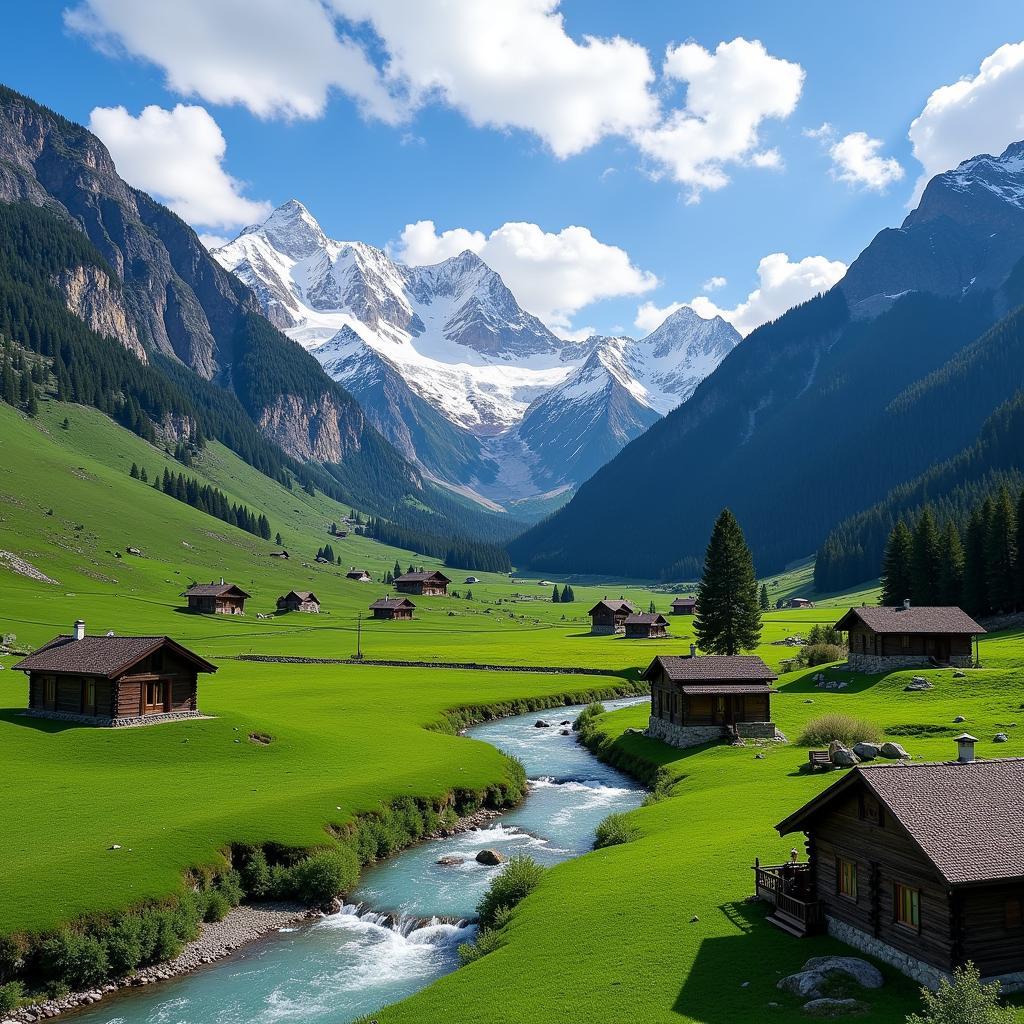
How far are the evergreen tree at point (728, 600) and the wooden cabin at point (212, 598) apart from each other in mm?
102732

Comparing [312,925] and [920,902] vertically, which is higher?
[920,902]

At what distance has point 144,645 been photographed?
212ft

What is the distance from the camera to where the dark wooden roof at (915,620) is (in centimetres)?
8969

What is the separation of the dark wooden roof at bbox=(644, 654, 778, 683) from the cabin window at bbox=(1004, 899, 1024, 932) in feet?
149

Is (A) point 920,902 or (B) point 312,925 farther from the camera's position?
(B) point 312,925

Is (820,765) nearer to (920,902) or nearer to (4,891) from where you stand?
(920,902)

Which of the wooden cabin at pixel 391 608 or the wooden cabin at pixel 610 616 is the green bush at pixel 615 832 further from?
the wooden cabin at pixel 391 608

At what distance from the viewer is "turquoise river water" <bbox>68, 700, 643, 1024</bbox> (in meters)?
32.2

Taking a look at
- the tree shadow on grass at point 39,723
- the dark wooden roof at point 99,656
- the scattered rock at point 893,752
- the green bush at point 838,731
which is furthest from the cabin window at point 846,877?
the tree shadow on grass at point 39,723

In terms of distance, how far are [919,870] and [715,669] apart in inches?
1850

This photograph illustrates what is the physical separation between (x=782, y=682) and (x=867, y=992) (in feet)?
236

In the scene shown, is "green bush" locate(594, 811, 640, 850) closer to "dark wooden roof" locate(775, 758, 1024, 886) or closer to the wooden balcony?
the wooden balcony

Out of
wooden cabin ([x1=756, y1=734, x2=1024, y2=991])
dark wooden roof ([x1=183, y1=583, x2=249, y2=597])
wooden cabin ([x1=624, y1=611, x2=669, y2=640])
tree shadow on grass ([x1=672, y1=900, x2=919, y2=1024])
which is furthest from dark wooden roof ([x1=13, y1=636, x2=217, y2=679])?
wooden cabin ([x1=624, y1=611, x2=669, y2=640])

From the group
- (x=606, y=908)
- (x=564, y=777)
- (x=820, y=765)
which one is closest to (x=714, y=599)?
(x=564, y=777)
